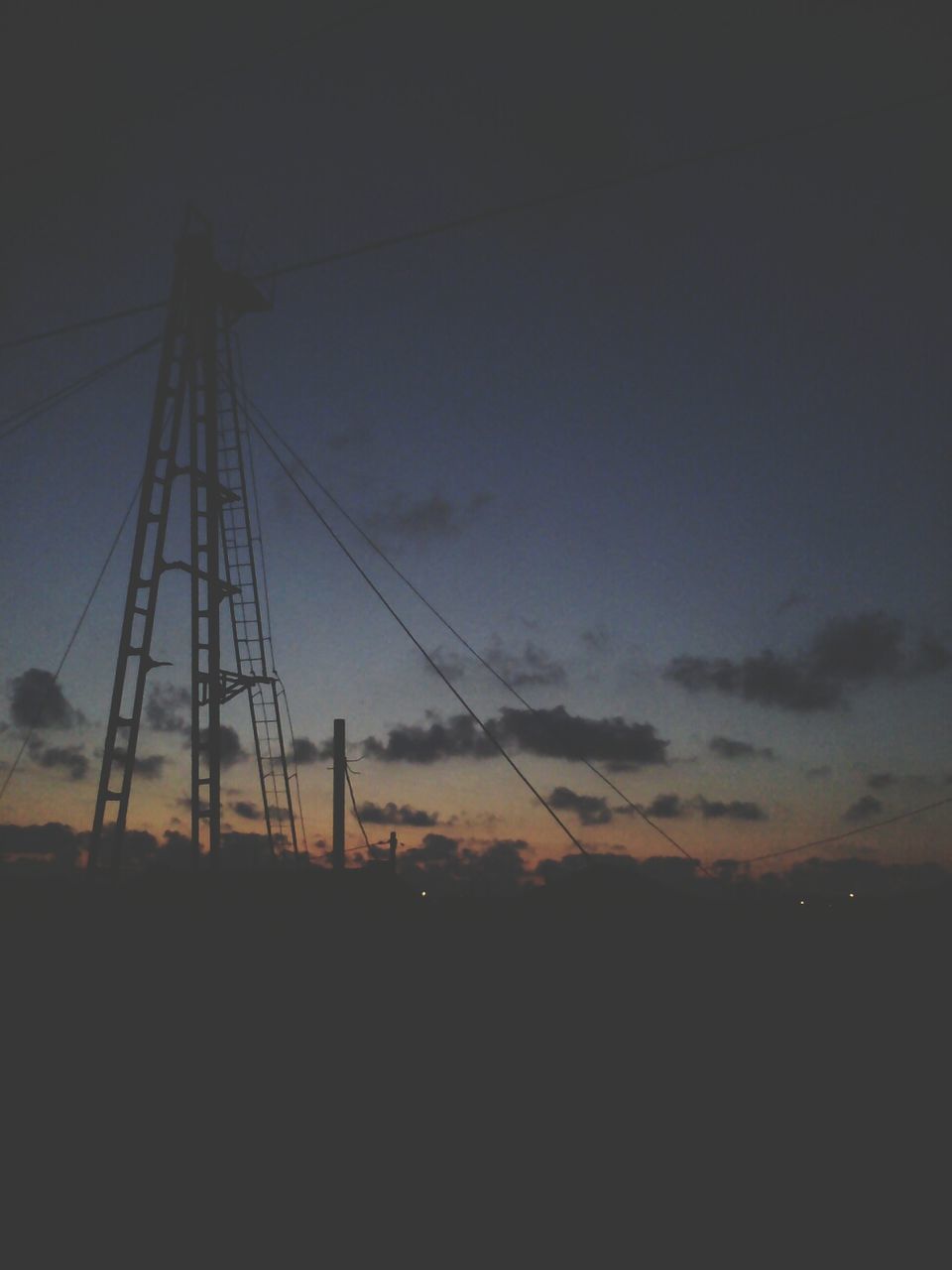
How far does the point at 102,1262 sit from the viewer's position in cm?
671

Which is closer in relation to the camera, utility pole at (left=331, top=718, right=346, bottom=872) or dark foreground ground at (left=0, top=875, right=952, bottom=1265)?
dark foreground ground at (left=0, top=875, right=952, bottom=1265)

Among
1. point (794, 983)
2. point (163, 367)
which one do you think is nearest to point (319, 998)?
point (163, 367)

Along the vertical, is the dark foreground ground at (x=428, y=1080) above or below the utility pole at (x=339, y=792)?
below

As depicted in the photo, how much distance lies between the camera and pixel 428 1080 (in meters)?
11.2

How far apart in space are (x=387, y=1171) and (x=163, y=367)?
1360 cm

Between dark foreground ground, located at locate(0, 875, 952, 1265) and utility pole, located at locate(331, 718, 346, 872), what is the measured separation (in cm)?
133

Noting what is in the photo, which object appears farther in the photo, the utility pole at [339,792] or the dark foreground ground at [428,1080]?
the utility pole at [339,792]

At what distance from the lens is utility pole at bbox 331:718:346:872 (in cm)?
2002

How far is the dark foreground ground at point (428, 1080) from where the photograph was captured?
816 centimetres

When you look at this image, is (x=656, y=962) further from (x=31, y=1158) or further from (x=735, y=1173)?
(x=31, y=1158)

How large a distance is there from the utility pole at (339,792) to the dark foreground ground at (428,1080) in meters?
1.33

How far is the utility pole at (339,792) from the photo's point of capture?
20016mm

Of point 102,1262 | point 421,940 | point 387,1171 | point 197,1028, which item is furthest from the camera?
point 421,940

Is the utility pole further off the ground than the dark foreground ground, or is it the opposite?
the utility pole
